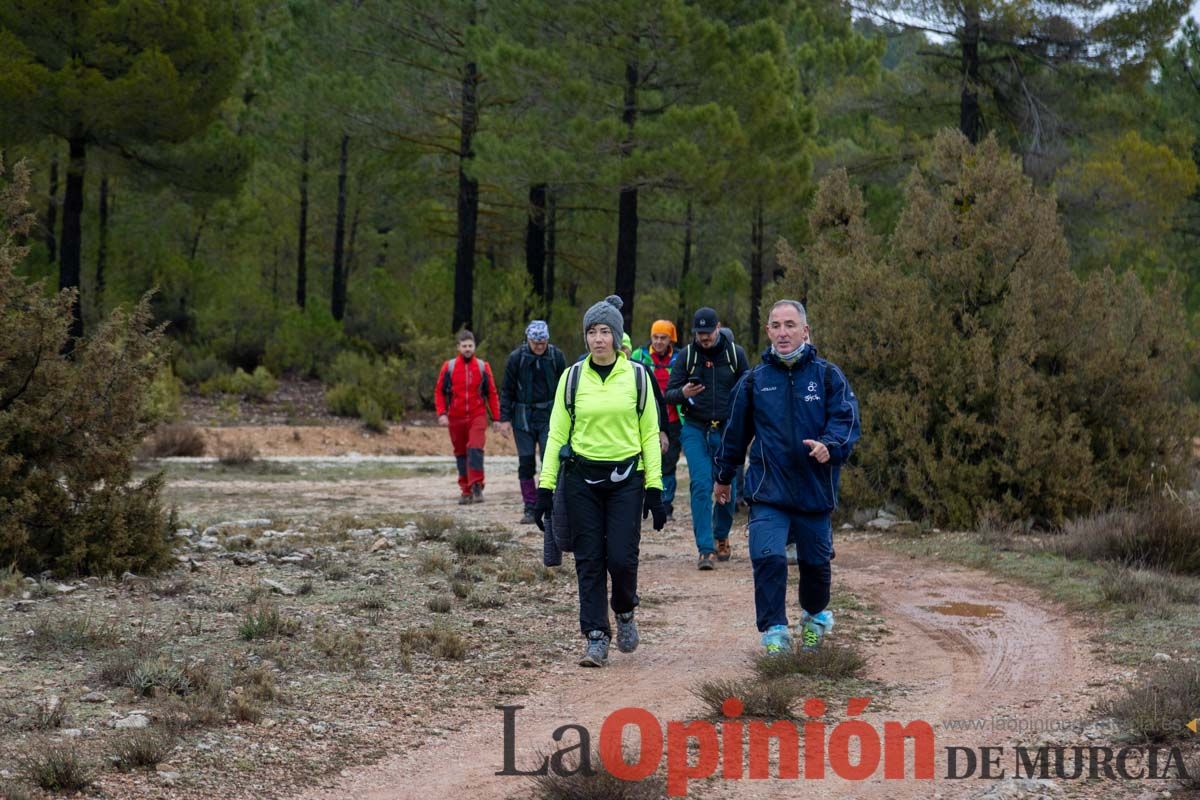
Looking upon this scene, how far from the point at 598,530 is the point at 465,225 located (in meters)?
24.2

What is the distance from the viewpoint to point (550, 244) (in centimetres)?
3778

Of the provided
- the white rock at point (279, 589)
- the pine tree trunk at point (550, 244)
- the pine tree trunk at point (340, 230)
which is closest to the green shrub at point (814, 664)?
the white rock at point (279, 589)

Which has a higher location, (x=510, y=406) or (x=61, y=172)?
(x=61, y=172)

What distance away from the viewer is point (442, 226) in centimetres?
3831

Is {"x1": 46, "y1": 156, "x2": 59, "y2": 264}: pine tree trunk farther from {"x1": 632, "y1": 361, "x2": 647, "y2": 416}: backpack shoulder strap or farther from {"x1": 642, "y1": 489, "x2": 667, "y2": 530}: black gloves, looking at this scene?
{"x1": 642, "y1": 489, "x2": 667, "y2": 530}: black gloves

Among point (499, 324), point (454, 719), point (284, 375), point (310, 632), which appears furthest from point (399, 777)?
point (284, 375)

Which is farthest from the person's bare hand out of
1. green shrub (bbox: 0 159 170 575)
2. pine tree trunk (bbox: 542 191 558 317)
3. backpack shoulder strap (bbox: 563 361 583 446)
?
pine tree trunk (bbox: 542 191 558 317)

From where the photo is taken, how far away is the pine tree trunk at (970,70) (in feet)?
83.3

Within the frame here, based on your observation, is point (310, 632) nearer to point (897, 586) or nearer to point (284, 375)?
point (897, 586)

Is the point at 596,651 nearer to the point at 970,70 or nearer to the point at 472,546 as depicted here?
the point at 472,546

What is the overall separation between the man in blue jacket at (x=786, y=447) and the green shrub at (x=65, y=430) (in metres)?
4.27

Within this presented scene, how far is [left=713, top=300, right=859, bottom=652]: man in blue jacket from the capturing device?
7.21m

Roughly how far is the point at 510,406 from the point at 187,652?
630cm

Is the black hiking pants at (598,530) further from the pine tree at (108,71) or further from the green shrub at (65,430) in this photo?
the pine tree at (108,71)
